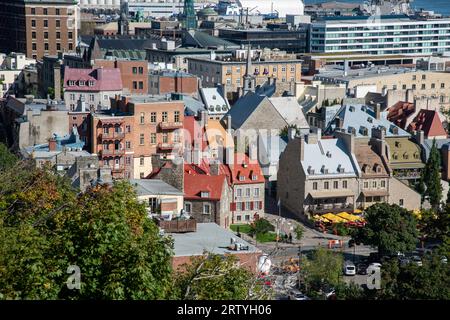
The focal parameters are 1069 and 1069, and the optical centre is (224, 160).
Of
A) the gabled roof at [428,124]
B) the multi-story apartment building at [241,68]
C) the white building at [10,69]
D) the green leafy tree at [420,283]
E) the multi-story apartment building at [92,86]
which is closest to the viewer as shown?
the green leafy tree at [420,283]

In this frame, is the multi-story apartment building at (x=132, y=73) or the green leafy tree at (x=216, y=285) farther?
the multi-story apartment building at (x=132, y=73)

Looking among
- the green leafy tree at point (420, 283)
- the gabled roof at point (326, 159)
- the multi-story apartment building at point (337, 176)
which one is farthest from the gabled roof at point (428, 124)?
the green leafy tree at point (420, 283)

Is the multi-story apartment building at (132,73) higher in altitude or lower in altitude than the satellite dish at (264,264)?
higher

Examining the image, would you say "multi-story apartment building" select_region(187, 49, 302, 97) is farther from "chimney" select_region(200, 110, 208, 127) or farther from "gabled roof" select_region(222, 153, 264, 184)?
"gabled roof" select_region(222, 153, 264, 184)

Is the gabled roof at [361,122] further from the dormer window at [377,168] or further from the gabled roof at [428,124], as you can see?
the dormer window at [377,168]

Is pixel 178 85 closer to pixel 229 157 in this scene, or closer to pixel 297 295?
pixel 229 157

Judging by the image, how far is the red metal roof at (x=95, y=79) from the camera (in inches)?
2430

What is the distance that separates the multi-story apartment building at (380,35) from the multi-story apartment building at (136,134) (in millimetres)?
64581

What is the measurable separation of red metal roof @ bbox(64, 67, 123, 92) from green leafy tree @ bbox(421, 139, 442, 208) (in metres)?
19.8

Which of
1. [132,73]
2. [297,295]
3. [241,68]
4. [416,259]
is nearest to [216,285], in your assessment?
[297,295]

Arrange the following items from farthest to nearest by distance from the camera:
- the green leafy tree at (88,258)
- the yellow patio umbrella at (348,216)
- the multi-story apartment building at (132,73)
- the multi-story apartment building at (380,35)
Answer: the multi-story apartment building at (380,35) → the multi-story apartment building at (132,73) → the yellow patio umbrella at (348,216) → the green leafy tree at (88,258)


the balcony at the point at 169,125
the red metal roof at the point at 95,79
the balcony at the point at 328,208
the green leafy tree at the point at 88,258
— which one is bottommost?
the balcony at the point at 328,208

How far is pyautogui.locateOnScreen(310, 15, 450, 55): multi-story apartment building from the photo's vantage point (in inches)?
4523

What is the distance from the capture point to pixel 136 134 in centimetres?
5066
